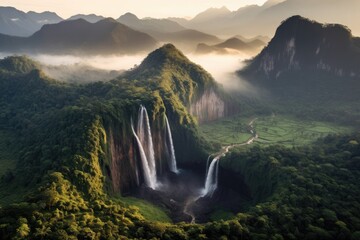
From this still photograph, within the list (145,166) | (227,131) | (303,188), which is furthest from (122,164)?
(227,131)

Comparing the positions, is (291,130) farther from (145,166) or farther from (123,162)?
(123,162)

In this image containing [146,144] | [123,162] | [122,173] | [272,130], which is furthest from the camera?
[272,130]

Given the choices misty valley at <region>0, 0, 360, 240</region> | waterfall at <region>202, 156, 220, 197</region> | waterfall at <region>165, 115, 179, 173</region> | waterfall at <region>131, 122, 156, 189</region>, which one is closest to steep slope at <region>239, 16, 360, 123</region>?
misty valley at <region>0, 0, 360, 240</region>

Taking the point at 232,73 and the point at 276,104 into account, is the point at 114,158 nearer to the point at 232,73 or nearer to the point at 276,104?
the point at 276,104

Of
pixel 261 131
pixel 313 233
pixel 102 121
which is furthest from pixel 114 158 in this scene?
pixel 261 131

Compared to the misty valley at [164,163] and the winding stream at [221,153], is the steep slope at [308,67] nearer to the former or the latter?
the misty valley at [164,163]

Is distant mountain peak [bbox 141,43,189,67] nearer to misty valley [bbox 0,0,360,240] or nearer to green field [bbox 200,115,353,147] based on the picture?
misty valley [bbox 0,0,360,240]
